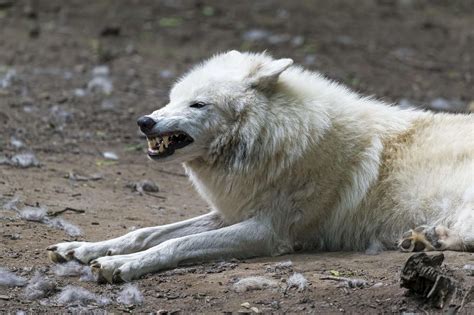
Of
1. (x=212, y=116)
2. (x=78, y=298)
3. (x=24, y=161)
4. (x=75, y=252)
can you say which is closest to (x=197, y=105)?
(x=212, y=116)

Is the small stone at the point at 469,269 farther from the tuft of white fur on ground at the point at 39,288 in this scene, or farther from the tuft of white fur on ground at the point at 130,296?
the tuft of white fur on ground at the point at 39,288

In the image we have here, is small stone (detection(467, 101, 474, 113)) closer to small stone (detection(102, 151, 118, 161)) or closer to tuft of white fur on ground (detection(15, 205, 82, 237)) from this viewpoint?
small stone (detection(102, 151, 118, 161))

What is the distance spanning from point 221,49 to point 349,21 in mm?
2224

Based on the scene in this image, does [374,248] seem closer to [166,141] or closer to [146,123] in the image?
[166,141]

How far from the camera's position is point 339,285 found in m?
4.43

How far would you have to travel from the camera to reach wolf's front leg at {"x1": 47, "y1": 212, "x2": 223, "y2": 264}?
16.3 feet

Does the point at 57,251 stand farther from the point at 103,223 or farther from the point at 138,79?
the point at 138,79

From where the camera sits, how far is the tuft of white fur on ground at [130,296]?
173 inches

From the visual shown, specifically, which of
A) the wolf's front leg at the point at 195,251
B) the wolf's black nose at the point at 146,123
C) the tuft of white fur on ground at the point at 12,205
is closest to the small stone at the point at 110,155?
the tuft of white fur on ground at the point at 12,205

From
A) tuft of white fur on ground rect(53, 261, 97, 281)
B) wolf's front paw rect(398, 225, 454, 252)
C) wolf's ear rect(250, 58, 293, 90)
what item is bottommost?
tuft of white fur on ground rect(53, 261, 97, 281)

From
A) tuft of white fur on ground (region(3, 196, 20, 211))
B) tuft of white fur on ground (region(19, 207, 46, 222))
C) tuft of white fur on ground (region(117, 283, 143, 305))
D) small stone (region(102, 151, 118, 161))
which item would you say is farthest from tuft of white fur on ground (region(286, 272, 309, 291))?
small stone (region(102, 151, 118, 161))

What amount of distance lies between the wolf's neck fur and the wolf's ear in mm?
93

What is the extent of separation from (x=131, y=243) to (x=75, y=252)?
0.33 meters

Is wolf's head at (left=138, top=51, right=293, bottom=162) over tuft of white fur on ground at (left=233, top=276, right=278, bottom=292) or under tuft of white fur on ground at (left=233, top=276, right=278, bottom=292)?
over
